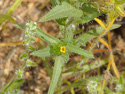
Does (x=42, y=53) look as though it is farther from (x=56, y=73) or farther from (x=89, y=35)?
(x=89, y=35)

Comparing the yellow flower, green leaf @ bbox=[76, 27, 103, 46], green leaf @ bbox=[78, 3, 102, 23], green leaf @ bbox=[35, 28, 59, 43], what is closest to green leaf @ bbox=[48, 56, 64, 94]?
the yellow flower

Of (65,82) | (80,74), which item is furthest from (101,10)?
(65,82)

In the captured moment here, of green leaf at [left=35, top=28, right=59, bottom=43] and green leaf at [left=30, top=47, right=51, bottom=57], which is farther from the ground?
green leaf at [left=35, top=28, right=59, bottom=43]

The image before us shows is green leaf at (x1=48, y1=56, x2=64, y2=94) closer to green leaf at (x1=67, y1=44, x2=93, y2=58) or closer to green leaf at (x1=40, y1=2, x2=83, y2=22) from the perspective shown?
green leaf at (x1=67, y1=44, x2=93, y2=58)

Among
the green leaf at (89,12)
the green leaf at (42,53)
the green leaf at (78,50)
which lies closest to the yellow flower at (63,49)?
the green leaf at (78,50)

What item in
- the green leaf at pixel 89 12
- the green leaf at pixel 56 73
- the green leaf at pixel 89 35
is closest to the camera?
the green leaf at pixel 56 73

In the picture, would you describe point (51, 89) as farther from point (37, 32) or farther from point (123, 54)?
point (123, 54)

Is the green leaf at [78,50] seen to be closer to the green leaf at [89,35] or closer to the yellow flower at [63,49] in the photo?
the yellow flower at [63,49]

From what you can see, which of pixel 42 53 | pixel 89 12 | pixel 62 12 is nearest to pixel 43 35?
pixel 42 53

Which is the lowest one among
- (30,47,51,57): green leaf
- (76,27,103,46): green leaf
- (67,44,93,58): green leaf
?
(67,44,93,58): green leaf
